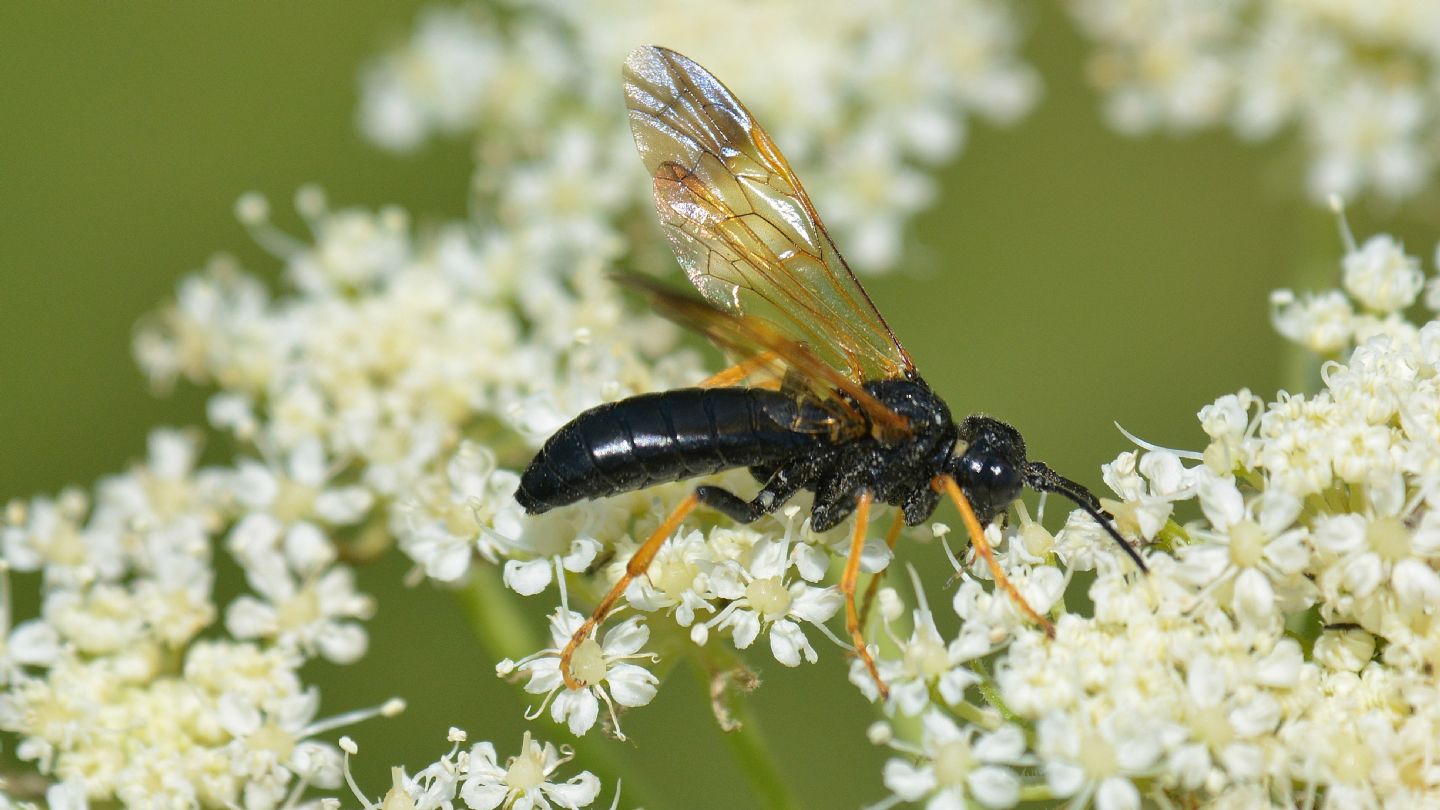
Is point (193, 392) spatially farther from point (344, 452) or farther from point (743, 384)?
A: point (743, 384)

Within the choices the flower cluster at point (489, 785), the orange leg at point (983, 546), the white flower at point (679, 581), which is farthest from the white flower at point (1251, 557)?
the flower cluster at point (489, 785)

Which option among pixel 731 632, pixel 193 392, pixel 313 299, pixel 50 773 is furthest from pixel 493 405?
pixel 193 392

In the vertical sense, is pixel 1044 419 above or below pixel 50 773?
above

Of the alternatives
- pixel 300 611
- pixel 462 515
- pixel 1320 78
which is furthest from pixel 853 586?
pixel 1320 78

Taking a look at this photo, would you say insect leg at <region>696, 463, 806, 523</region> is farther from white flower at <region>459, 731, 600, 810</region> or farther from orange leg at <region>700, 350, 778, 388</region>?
white flower at <region>459, 731, 600, 810</region>

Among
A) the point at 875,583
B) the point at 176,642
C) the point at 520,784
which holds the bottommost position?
the point at 520,784

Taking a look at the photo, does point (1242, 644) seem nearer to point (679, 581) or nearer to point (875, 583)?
point (875, 583)

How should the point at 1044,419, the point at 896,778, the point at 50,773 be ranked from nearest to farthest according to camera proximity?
1. the point at 896,778
2. the point at 50,773
3. the point at 1044,419
